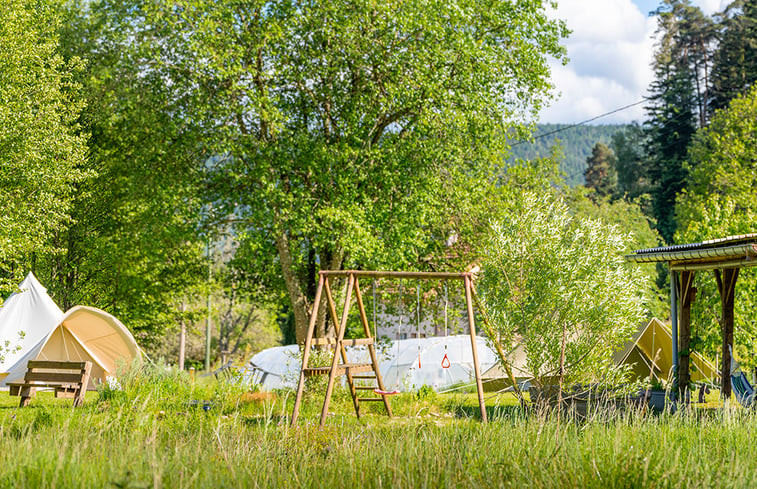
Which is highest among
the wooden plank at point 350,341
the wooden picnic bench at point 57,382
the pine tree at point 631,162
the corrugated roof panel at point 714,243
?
the pine tree at point 631,162

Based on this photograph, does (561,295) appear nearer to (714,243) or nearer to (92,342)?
(714,243)

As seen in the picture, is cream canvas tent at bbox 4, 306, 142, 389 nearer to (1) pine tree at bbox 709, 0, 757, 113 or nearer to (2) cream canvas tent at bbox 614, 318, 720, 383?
(2) cream canvas tent at bbox 614, 318, 720, 383

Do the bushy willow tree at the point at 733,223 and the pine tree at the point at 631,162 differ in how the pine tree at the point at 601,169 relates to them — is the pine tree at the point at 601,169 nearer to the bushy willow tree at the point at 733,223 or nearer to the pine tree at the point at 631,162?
the pine tree at the point at 631,162

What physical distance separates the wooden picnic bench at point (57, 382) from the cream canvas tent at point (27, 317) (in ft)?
11.1

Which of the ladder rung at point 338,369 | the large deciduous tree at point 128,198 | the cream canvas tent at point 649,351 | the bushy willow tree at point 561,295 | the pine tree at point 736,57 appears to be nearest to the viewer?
the ladder rung at point 338,369

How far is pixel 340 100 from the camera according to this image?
49.6ft

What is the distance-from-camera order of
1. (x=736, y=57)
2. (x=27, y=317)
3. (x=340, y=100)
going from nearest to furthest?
(x=340, y=100), (x=27, y=317), (x=736, y=57)

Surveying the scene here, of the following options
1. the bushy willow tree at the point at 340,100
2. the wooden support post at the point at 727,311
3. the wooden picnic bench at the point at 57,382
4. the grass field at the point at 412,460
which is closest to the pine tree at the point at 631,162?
the bushy willow tree at the point at 340,100

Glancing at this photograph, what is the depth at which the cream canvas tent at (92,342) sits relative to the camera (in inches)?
652

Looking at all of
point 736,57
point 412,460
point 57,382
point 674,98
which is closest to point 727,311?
point 412,460

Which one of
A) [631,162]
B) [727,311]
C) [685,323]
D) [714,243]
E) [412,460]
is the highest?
[631,162]

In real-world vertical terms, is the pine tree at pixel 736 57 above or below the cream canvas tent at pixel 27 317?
above

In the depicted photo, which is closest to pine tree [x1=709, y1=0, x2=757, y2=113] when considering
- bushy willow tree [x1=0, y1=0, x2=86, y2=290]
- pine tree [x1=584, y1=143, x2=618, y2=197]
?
pine tree [x1=584, y1=143, x2=618, y2=197]

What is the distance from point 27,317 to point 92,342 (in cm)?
162
